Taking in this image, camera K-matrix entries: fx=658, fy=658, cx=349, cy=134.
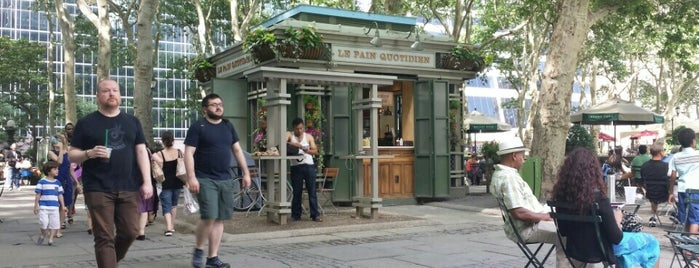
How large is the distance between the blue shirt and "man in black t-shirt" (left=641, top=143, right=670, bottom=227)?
28.1ft

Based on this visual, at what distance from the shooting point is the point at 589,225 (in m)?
4.66

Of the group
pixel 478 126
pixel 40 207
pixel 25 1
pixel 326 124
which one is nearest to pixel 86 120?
pixel 40 207

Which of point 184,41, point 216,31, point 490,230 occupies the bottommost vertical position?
point 490,230

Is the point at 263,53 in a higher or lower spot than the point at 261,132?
higher

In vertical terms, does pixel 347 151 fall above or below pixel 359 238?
above

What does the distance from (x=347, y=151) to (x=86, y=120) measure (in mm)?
A: 8117

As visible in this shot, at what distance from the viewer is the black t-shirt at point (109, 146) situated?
17.5 feet

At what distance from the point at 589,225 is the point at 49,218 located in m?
6.97

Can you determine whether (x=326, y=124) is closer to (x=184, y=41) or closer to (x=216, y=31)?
(x=216, y=31)

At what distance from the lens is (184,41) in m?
80.6

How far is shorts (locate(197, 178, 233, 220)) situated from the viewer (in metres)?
6.64

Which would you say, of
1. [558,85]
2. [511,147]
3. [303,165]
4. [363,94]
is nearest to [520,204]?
[511,147]

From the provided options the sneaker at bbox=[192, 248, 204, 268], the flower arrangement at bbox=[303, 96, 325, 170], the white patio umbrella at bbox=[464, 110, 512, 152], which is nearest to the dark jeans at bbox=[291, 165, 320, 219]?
the flower arrangement at bbox=[303, 96, 325, 170]

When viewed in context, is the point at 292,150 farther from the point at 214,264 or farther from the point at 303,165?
the point at 214,264
